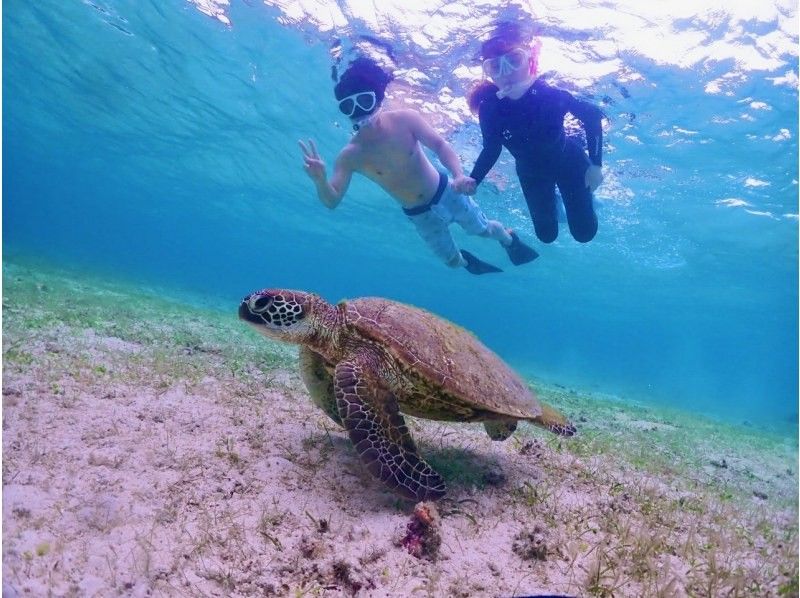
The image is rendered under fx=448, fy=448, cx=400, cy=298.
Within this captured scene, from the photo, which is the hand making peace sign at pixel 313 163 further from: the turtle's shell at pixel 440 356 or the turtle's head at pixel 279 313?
the turtle's head at pixel 279 313

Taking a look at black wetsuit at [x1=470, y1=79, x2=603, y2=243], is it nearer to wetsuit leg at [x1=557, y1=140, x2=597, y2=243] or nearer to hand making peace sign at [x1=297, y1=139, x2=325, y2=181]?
wetsuit leg at [x1=557, y1=140, x2=597, y2=243]

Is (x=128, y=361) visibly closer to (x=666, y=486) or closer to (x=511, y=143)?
(x=666, y=486)

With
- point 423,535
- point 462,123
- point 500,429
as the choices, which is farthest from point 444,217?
point 423,535

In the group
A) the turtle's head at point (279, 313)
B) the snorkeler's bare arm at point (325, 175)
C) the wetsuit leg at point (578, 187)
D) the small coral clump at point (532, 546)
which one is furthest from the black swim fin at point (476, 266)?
the small coral clump at point (532, 546)

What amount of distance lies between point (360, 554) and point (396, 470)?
0.59m

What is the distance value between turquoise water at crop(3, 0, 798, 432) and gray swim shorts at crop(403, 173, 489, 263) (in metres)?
4.71

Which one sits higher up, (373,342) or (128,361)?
(373,342)

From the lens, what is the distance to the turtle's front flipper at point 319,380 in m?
4.27

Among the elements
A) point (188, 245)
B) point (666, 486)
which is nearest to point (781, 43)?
point (666, 486)

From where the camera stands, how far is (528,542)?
2877mm

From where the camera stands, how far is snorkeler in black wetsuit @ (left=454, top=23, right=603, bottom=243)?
8.90m

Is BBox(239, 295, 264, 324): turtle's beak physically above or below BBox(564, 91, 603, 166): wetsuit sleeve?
below

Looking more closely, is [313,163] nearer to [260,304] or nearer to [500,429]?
[260,304]

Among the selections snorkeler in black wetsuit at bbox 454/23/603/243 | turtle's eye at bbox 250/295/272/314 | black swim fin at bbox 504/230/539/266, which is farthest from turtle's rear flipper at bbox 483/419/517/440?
black swim fin at bbox 504/230/539/266
